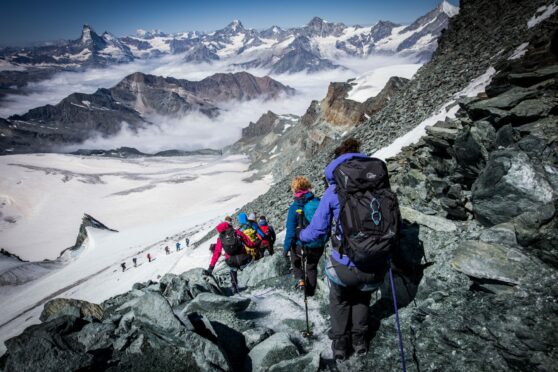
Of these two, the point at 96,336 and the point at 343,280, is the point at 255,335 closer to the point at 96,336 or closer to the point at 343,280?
the point at 343,280

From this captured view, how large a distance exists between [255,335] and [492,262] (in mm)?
4155

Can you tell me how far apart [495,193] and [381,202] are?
3.20 meters

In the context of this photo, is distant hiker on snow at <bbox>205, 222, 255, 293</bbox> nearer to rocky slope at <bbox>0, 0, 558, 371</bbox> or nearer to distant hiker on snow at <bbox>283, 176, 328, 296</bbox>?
rocky slope at <bbox>0, 0, 558, 371</bbox>

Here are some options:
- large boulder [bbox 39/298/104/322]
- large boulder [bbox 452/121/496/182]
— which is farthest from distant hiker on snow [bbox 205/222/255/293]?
large boulder [bbox 452/121/496/182]

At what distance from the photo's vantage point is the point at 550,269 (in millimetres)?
4414

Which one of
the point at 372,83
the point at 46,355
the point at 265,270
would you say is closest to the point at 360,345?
the point at 265,270

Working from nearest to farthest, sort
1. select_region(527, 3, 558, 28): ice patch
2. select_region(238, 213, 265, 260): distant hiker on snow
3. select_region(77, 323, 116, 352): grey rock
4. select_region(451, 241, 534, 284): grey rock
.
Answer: select_region(451, 241, 534, 284): grey rock, select_region(77, 323, 116, 352): grey rock, select_region(238, 213, 265, 260): distant hiker on snow, select_region(527, 3, 558, 28): ice patch

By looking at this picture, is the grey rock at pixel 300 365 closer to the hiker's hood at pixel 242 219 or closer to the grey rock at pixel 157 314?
the grey rock at pixel 157 314

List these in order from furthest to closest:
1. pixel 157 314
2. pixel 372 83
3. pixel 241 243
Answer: pixel 372 83, pixel 241 243, pixel 157 314

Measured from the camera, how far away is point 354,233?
12.7 feet

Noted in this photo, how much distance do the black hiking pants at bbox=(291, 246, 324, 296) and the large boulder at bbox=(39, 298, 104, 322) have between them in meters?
4.56

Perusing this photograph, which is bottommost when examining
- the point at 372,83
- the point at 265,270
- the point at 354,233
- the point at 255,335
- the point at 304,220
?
the point at 265,270

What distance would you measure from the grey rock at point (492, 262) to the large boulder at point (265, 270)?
4.93 m

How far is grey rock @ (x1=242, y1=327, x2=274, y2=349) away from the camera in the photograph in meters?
5.45
